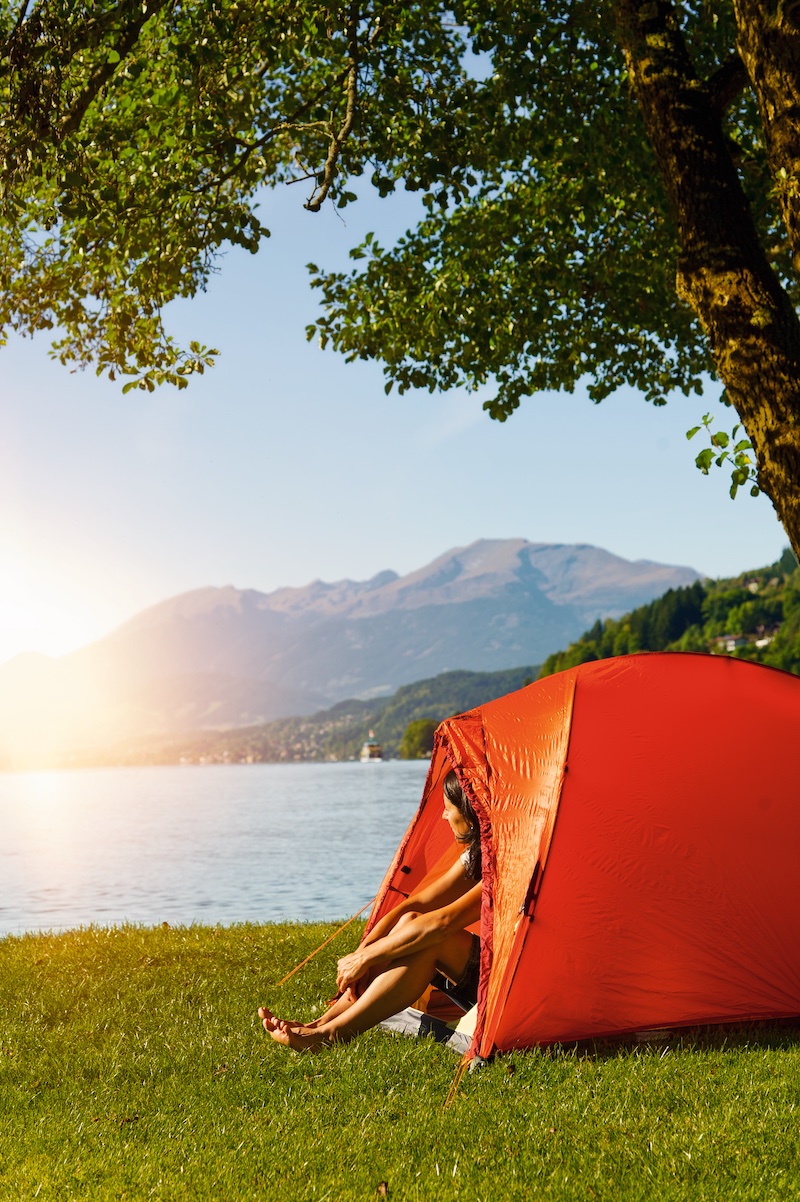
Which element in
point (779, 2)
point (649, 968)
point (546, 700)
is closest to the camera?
point (779, 2)

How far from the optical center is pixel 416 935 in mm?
7289

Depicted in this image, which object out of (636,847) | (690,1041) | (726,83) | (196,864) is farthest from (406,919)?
(196,864)

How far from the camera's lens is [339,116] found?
11.6 meters

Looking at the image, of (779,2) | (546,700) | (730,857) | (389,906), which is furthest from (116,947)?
(779,2)

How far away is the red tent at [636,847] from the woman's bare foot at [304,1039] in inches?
41.0

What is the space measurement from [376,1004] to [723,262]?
532cm

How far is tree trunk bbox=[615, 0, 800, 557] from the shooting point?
6270 mm

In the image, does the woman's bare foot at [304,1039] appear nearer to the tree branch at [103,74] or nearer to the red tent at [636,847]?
the red tent at [636,847]

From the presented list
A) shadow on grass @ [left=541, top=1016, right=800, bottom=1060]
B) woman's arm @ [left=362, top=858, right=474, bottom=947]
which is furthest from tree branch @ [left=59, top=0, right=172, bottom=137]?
shadow on grass @ [left=541, top=1016, right=800, bottom=1060]

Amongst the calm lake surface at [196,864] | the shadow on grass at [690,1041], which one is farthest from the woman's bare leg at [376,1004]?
the calm lake surface at [196,864]

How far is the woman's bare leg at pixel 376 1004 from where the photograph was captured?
285 inches

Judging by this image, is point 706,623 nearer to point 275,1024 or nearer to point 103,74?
point 103,74

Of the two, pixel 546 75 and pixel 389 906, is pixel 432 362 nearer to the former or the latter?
pixel 546 75

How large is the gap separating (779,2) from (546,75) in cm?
614
